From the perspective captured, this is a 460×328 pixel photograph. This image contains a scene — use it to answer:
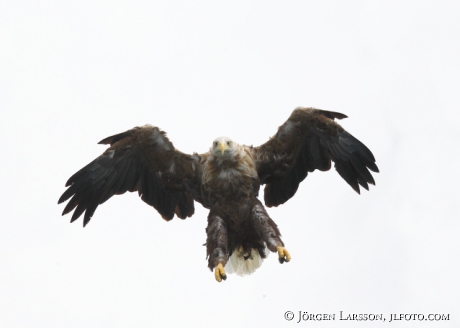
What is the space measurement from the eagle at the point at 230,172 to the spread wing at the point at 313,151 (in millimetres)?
17

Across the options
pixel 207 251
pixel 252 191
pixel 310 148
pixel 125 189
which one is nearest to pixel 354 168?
pixel 310 148

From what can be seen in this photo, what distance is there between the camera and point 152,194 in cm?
1440

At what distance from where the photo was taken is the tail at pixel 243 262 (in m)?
14.3

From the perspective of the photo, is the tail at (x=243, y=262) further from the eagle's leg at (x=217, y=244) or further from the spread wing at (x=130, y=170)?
the spread wing at (x=130, y=170)

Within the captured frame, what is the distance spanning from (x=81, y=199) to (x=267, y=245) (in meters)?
3.49

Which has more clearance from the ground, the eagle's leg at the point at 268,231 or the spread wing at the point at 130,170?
the spread wing at the point at 130,170

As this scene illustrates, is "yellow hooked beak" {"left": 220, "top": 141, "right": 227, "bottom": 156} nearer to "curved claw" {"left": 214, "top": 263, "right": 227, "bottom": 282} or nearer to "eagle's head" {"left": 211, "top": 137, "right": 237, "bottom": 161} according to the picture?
"eagle's head" {"left": 211, "top": 137, "right": 237, "bottom": 161}

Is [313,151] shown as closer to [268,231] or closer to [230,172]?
[230,172]

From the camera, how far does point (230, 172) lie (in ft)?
43.8

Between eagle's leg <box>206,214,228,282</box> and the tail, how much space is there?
1025 mm

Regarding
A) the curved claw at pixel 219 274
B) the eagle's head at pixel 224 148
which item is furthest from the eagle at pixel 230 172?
the curved claw at pixel 219 274

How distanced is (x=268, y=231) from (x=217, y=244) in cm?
87

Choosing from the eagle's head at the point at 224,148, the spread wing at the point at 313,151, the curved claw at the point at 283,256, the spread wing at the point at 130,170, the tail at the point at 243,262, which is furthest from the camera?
the tail at the point at 243,262

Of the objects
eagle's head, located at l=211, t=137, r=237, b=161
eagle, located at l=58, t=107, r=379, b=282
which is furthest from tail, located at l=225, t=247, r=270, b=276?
eagle's head, located at l=211, t=137, r=237, b=161
